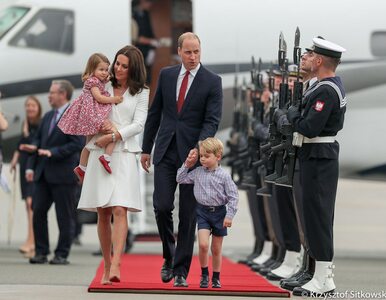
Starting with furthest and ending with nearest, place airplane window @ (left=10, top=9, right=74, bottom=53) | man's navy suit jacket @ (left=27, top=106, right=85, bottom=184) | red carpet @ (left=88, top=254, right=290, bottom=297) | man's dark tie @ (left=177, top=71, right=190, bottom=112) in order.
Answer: airplane window @ (left=10, top=9, right=74, bottom=53), man's navy suit jacket @ (left=27, top=106, right=85, bottom=184), man's dark tie @ (left=177, top=71, right=190, bottom=112), red carpet @ (left=88, top=254, right=290, bottom=297)

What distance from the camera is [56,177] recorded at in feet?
47.2

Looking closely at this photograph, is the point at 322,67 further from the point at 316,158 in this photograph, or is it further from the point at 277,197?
the point at 277,197

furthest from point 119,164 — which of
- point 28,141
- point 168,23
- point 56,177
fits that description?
point 168,23

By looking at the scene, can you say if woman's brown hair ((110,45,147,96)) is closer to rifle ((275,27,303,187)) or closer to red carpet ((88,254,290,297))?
rifle ((275,27,303,187))

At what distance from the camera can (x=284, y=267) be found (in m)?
13.0

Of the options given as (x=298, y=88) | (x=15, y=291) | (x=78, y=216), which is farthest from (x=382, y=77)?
(x=15, y=291)

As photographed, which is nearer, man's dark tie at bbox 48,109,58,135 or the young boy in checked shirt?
the young boy in checked shirt

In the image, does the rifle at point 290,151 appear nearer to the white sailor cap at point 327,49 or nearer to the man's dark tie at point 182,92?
the white sailor cap at point 327,49

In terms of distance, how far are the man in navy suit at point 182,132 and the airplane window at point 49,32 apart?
6364 mm

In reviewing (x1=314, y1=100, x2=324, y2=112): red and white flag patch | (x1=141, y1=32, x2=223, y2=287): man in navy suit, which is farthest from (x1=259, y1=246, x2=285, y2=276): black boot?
(x1=314, y1=100, x2=324, y2=112): red and white flag patch

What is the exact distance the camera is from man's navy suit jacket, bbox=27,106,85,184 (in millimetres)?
14352

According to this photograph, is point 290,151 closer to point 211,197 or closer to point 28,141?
point 211,197

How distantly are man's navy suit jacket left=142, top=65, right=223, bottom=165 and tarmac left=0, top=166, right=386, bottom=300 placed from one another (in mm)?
1272

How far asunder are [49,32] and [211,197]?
7.11m
